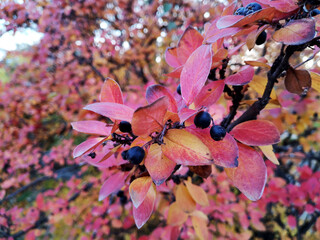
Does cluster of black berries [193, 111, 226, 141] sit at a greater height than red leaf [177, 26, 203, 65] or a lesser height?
lesser

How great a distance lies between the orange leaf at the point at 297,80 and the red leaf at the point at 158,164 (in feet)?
1.23

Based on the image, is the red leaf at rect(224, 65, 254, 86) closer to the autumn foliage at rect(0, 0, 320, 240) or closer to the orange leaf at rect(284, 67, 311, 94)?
the autumn foliage at rect(0, 0, 320, 240)

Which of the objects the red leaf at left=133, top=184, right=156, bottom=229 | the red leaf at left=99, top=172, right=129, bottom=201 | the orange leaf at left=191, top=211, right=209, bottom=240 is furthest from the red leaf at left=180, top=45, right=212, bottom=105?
the orange leaf at left=191, top=211, right=209, bottom=240

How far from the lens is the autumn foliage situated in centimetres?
38

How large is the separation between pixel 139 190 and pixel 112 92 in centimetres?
23

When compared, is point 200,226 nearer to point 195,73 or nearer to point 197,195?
point 197,195

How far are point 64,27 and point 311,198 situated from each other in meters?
3.17

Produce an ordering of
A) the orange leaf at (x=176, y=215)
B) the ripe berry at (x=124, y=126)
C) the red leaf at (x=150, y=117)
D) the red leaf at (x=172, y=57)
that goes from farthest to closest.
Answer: the orange leaf at (x=176, y=215)
the red leaf at (x=172, y=57)
the ripe berry at (x=124, y=126)
the red leaf at (x=150, y=117)

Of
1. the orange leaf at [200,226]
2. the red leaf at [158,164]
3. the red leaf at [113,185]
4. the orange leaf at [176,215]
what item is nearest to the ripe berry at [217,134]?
the red leaf at [158,164]

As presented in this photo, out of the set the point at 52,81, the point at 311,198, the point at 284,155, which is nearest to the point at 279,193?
the point at 311,198

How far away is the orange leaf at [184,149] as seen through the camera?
1.10 ft

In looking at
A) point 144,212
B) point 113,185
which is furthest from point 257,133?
point 113,185

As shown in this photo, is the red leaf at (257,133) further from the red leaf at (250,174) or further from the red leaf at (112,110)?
the red leaf at (112,110)

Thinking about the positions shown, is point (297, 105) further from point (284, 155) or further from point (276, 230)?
point (276, 230)
